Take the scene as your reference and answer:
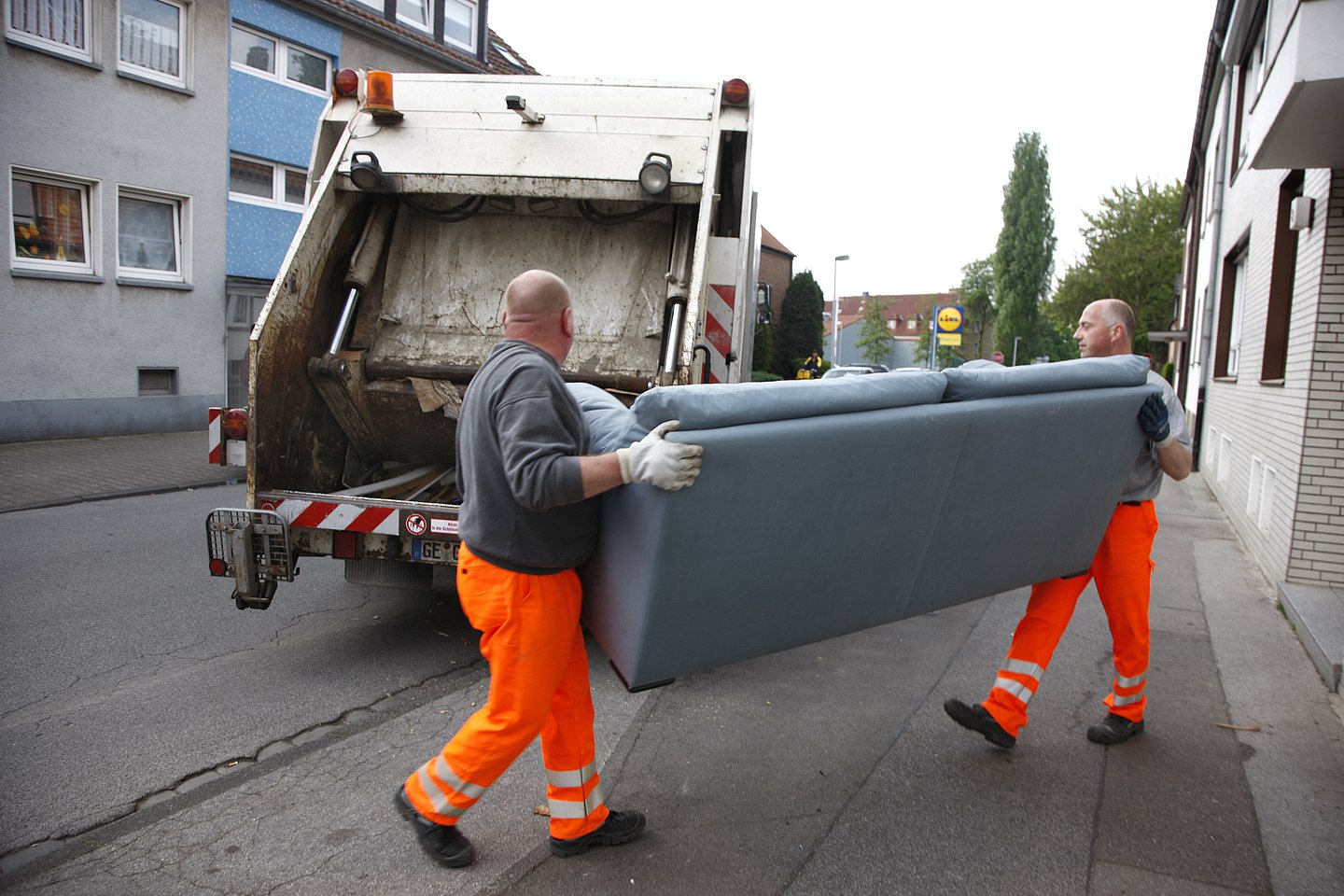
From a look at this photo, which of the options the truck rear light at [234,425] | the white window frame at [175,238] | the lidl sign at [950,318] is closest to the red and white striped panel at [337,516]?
the truck rear light at [234,425]

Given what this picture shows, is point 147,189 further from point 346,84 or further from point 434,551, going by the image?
point 434,551

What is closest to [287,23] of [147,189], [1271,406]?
[147,189]

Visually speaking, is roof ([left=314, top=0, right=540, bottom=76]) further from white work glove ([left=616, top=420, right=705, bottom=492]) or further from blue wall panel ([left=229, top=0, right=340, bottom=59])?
white work glove ([left=616, top=420, right=705, bottom=492])

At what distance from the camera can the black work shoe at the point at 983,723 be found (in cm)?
369

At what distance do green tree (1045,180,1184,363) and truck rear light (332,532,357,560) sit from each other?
3393 cm

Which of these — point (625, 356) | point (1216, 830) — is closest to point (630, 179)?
point (625, 356)

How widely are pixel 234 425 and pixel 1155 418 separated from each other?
4.08 metres

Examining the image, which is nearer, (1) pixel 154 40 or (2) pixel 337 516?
(2) pixel 337 516

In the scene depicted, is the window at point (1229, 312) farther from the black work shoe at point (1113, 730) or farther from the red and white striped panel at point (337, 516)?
the red and white striped panel at point (337, 516)

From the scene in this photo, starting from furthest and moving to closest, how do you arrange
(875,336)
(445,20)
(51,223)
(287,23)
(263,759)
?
(875,336)
(445,20)
(287,23)
(51,223)
(263,759)

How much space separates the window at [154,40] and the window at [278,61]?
3.17 ft

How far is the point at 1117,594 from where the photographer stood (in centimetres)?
381

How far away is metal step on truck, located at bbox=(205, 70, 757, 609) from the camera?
5008 mm

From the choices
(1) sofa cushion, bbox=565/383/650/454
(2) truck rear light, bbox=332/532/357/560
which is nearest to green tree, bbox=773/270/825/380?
(2) truck rear light, bbox=332/532/357/560
